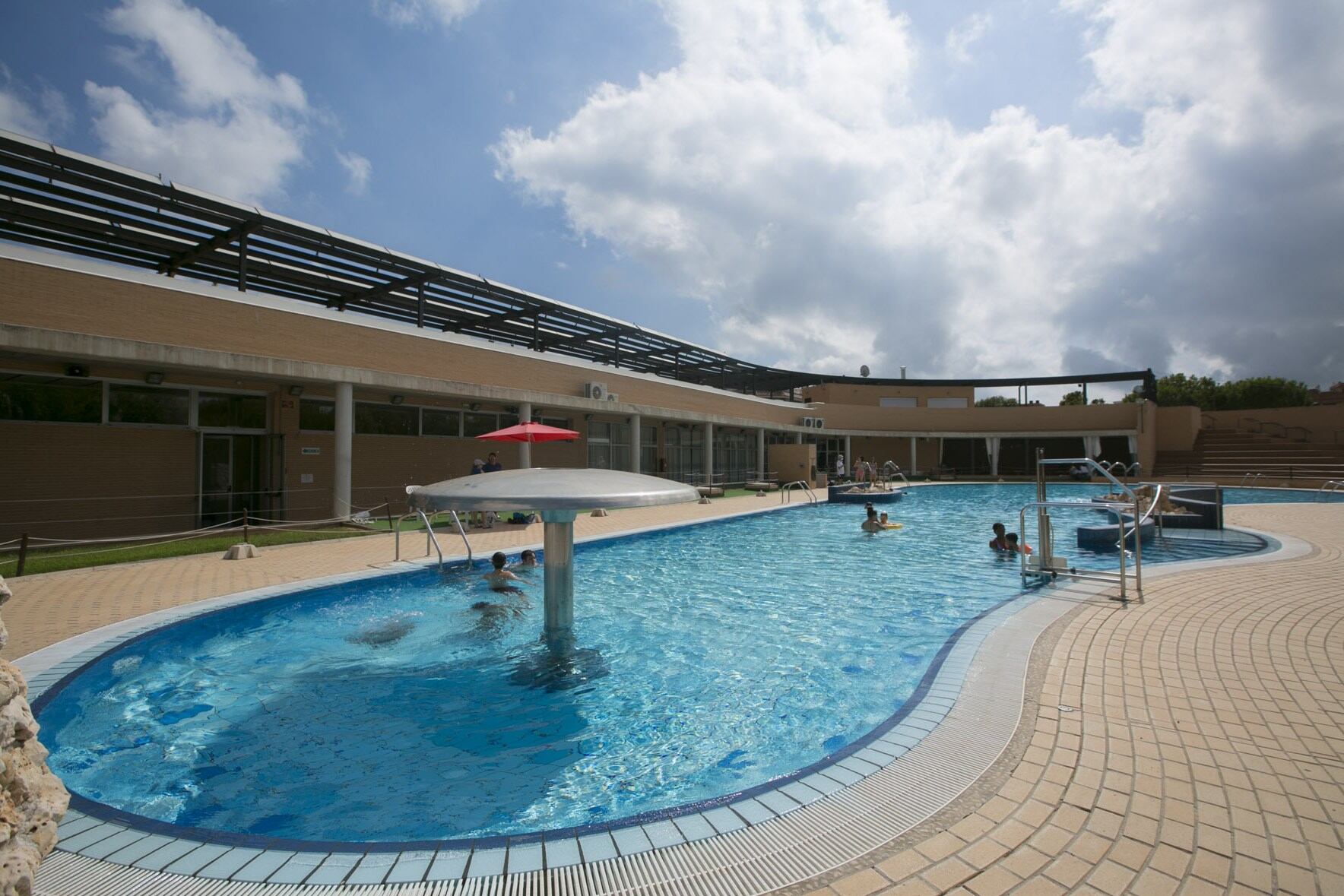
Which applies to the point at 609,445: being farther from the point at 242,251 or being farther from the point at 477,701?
the point at 477,701

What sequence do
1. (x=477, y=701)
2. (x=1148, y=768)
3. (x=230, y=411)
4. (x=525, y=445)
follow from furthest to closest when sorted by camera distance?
(x=525, y=445)
(x=230, y=411)
(x=477, y=701)
(x=1148, y=768)

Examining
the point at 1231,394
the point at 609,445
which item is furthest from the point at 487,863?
the point at 1231,394

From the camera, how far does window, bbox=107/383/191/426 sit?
12.0m

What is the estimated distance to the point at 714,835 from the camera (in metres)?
2.54

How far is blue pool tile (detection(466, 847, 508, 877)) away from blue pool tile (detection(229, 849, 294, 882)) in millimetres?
746

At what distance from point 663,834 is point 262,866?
157 cm

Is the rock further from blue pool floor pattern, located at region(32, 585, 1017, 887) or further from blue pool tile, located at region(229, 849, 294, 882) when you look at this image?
blue pool tile, located at region(229, 849, 294, 882)

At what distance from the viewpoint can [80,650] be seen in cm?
518

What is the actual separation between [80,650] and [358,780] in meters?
3.33

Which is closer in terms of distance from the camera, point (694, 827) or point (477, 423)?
point (694, 827)

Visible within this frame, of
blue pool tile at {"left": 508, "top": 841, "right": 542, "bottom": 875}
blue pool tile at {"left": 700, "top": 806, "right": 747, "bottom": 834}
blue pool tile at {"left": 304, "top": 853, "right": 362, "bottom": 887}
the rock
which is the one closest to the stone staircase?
blue pool tile at {"left": 700, "top": 806, "right": 747, "bottom": 834}

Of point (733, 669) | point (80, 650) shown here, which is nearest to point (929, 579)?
point (733, 669)

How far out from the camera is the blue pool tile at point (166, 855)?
7.98 ft

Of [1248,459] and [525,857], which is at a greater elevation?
[1248,459]
